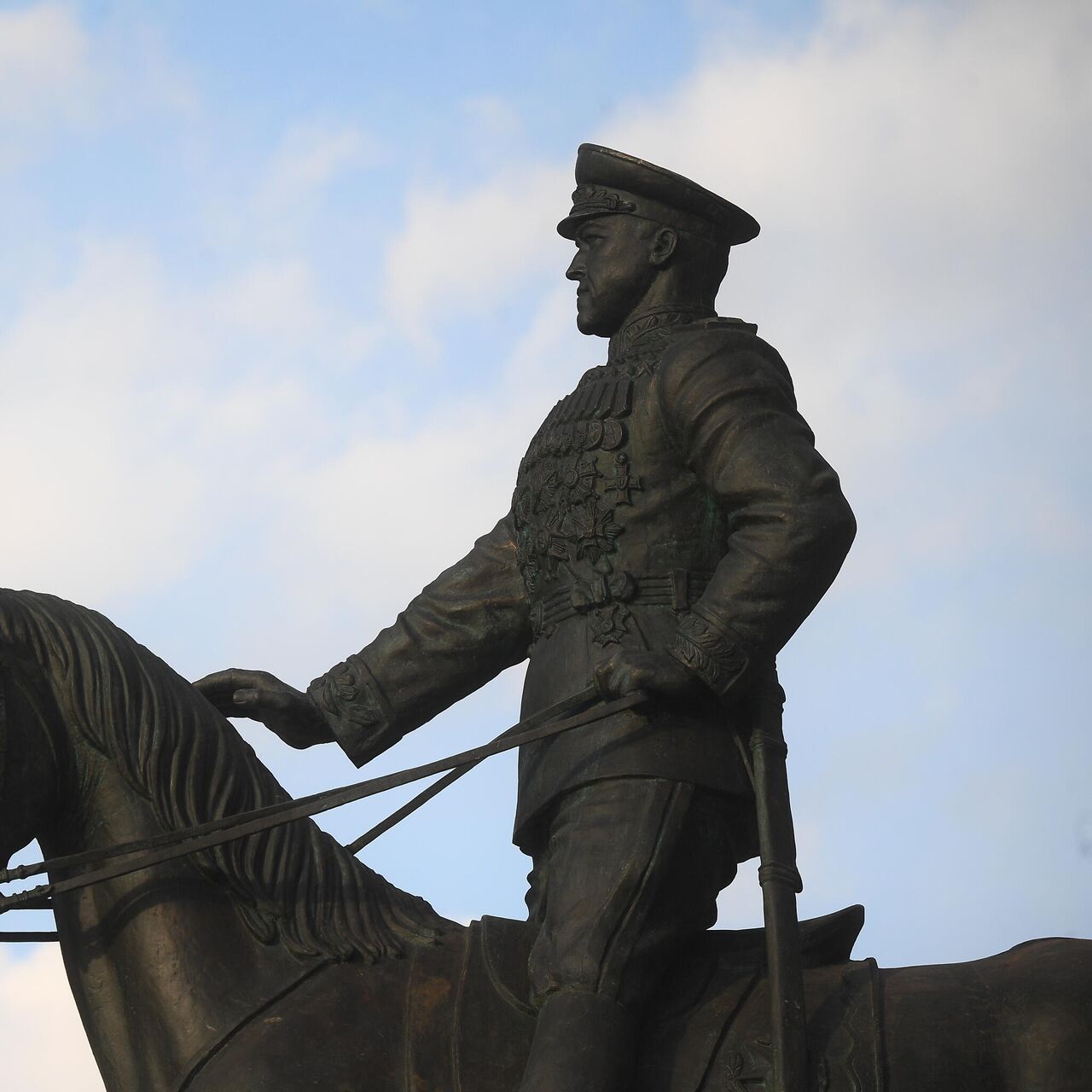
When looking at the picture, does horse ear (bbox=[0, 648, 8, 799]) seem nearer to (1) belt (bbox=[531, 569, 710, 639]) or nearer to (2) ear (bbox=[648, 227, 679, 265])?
(1) belt (bbox=[531, 569, 710, 639])

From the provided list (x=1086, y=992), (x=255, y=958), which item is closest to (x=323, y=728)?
(x=255, y=958)

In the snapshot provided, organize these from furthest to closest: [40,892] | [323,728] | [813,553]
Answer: [323,728], [813,553], [40,892]

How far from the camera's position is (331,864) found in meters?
6.58

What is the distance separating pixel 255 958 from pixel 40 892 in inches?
28.2

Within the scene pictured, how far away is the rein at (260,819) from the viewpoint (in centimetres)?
622

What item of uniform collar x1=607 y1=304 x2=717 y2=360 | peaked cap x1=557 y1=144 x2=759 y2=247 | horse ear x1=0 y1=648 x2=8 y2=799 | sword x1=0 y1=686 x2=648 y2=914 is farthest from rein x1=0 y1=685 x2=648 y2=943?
peaked cap x1=557 y1=144 x2=759 y2=247

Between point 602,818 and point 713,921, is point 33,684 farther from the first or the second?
point 713,921

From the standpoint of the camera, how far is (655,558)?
22.8 ft

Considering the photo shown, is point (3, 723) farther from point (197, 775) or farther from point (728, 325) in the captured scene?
point (728, 325)

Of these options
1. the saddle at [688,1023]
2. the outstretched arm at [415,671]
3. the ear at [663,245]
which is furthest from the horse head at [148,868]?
the ear at [663,245]

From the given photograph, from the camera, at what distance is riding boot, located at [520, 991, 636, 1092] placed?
19.7 feet

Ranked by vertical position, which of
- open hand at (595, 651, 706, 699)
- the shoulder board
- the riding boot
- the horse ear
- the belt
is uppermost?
the shoulder board

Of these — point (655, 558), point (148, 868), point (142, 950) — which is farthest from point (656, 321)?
point (142, 950)

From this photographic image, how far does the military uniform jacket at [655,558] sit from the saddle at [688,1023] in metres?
0.53
